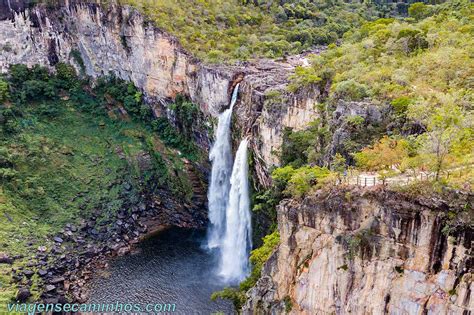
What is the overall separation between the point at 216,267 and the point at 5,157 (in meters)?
19.1

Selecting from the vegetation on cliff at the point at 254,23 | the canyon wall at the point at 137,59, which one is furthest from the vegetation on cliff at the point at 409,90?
the vegetation on cliff at the point at 254,23

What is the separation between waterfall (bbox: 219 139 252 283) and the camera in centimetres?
3362

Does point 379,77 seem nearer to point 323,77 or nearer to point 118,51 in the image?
point 323,77

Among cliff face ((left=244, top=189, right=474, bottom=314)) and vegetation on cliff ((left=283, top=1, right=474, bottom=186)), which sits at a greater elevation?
vegetation on cliff ((left=283, top=1, right=474, bottom=186))

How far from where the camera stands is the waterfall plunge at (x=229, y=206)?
33.9 metres

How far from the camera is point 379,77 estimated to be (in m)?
25.3

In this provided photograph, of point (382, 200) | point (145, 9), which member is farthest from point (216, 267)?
point (145, 9)

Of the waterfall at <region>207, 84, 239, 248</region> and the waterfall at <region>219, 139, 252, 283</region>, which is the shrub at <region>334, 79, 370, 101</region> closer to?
the waterfall at <region>219, 139, 252, 283</region>

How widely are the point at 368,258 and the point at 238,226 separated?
60.4 feet

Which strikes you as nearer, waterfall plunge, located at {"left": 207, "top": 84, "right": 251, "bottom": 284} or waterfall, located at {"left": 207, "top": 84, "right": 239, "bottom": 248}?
waterfall plunge, located at {"left": 207, "top": 84, "right": 251, "bottom": 284}

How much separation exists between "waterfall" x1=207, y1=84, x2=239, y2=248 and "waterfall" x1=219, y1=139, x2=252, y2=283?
2.22 meters

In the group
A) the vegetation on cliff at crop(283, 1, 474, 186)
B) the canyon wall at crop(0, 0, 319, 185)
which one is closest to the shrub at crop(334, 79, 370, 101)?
the vegetation on cliff at crop(283, 1, 474, 186)

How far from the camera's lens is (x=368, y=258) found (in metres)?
17.2

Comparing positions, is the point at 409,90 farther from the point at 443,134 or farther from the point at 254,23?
the point at 254,23
